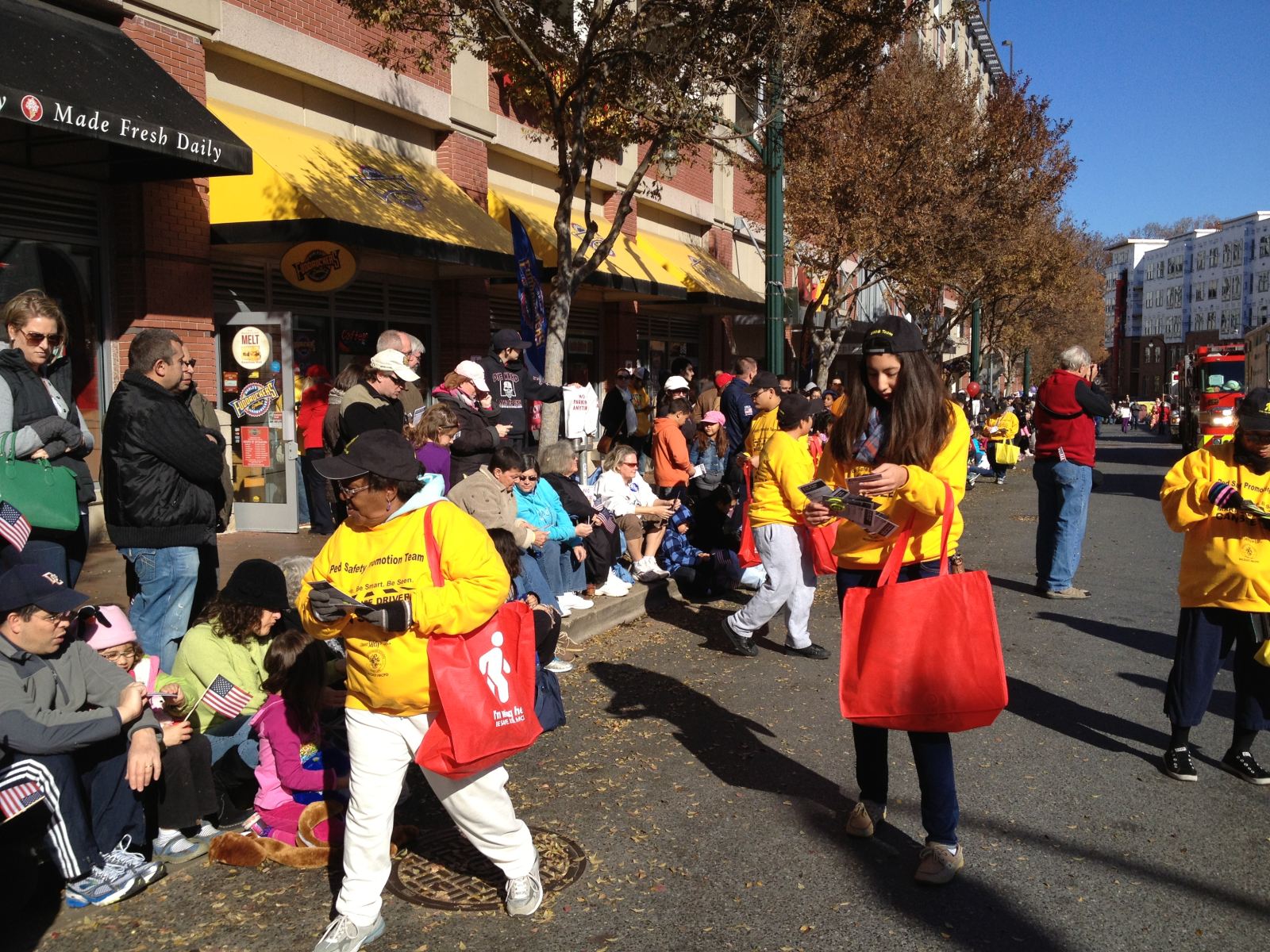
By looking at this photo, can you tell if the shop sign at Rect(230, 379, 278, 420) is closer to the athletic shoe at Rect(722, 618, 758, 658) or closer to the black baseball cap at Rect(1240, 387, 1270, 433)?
the athletic shoe at Rect(722, 618, 758, 658)

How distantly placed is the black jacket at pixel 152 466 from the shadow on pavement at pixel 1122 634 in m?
6.24

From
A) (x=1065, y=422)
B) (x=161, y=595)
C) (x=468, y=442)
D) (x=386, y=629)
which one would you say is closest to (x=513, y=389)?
(x=468, y=442)

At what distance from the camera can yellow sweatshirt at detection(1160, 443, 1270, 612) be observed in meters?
4.89

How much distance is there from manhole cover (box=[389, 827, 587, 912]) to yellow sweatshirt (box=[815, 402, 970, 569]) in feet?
5.25

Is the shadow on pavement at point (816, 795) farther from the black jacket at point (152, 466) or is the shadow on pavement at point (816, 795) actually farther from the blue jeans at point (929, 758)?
the black jacket at point (152, 466)

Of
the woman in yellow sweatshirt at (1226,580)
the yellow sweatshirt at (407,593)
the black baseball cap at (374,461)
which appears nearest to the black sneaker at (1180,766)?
the woman in yellow sweatshirt at (1226,580)

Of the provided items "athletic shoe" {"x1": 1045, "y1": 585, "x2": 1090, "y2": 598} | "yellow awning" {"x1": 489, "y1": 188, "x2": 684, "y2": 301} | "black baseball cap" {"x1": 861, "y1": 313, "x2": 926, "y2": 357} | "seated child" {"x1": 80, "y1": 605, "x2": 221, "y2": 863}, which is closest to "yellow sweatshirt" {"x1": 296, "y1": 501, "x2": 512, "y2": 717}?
"seated child" {"x1": 80, "y1": 605, "x2": 221, "y2": 863}

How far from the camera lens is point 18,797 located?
11.9 ft

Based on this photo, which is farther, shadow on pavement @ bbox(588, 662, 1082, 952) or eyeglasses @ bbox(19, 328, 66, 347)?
eyeglasses @ bbox(19, 328, 66, 347)

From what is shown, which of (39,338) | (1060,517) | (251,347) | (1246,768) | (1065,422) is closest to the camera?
(1246,768)

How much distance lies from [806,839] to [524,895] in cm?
129

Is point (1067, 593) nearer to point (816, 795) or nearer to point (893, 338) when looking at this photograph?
point (816, 795)

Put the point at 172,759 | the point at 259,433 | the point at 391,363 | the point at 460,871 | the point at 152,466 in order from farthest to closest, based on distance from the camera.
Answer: the point at 259,433, the point at 391,363, the point at 152,466, the point at 172,759, the point at 460,871

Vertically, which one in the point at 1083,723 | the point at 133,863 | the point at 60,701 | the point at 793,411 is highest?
the point at 793,411
